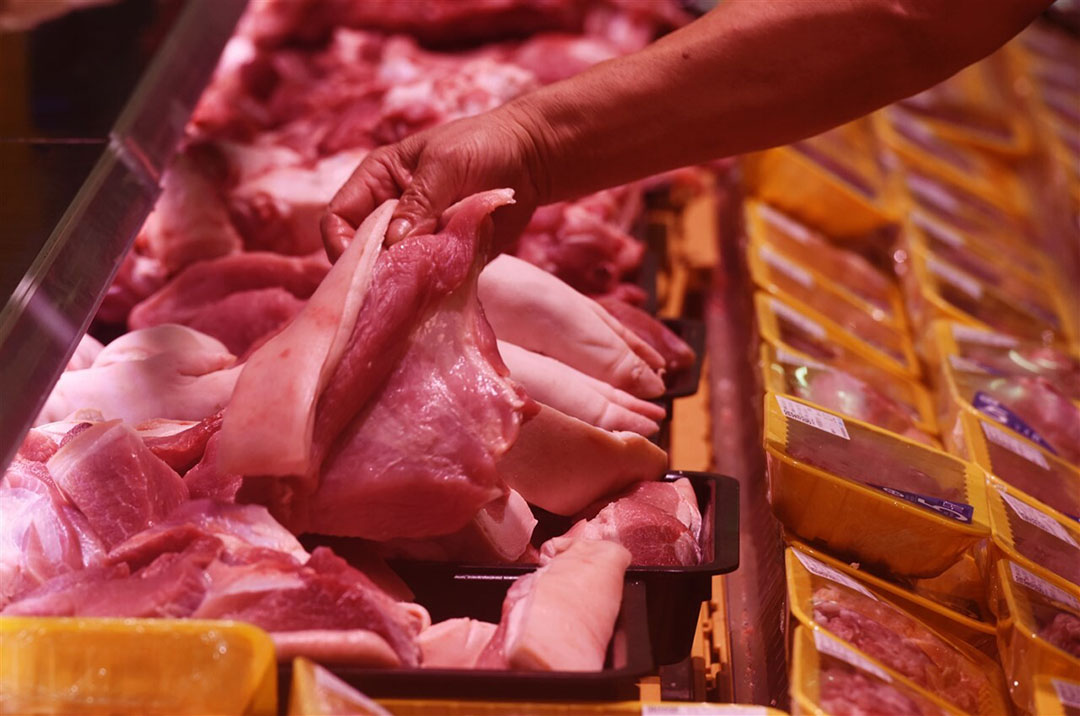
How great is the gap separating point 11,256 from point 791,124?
1.51 m

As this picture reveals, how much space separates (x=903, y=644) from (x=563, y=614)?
678 mm

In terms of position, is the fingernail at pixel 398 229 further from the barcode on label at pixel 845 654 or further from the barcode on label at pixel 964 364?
the barcode on label at pixel 964 364

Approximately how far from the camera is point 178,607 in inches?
62.1

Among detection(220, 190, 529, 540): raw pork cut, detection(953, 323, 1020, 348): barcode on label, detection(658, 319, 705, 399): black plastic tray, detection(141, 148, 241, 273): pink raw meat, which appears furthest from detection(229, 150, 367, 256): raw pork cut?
detection(953, 323, 1020, 348): barcode on label

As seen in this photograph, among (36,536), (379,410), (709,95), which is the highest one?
(709,95)

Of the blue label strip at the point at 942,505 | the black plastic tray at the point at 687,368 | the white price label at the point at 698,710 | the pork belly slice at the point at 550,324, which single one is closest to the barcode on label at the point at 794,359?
the black plastic tray at the point at 687,368

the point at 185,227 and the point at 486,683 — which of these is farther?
the point at 185,227

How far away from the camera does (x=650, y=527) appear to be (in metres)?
1.92

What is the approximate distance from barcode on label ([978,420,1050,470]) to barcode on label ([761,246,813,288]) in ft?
2.66

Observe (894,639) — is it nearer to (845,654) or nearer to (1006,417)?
(845,654)

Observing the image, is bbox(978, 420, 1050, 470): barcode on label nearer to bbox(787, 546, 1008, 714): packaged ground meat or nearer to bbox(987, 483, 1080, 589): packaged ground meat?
bbox(987, 483, 1080, 589): packaged ground meat

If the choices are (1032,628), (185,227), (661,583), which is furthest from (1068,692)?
(185,227)

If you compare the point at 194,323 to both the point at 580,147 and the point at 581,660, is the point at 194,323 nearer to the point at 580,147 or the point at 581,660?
the point at 580,147

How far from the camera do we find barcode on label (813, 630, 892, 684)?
1.76 m
